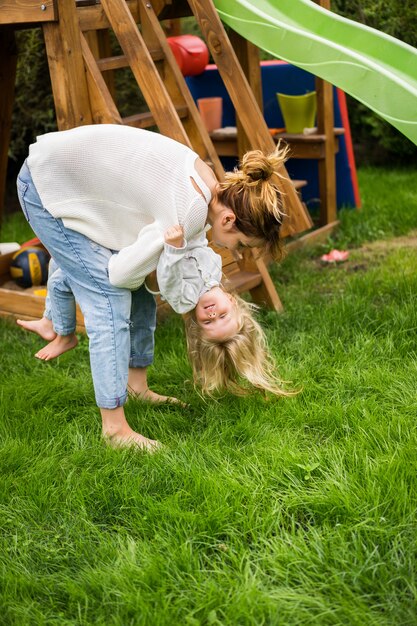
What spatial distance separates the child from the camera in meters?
2.75

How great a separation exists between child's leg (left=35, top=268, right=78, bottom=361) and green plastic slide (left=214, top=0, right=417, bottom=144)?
1.69m

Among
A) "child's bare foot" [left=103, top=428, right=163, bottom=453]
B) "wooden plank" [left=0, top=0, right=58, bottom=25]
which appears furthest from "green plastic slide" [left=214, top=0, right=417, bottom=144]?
"child's bare foot" [left=103, top=428, right=163, bottom=453]

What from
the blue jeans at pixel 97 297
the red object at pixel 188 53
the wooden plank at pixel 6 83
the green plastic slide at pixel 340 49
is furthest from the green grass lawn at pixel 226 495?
the red object at pixel 188 53

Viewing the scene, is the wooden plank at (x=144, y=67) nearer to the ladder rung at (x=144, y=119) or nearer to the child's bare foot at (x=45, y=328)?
the ladder rung at (x=144, y=119)

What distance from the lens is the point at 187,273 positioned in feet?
9.41

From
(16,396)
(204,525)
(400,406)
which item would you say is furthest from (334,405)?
(16,396)

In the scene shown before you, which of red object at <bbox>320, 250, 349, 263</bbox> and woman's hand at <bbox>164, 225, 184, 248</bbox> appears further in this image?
red object at <bbox>320, 250, 349, 263</bbox>

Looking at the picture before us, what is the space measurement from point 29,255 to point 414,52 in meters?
2.50

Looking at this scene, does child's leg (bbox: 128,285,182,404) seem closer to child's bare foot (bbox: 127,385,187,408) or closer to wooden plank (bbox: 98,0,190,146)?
child's bare foot (bbox: 127,385,187,408)

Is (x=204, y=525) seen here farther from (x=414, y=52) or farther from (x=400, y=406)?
(x=414, y=52)

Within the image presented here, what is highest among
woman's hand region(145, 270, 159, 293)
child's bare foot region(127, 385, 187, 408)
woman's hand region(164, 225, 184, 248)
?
woman's hand region(164, 225, 184, 248)

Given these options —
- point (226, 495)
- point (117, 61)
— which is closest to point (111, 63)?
point (117, 61)

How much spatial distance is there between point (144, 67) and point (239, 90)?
25.5 inches

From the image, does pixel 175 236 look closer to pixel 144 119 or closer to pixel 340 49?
pixel 144 119
